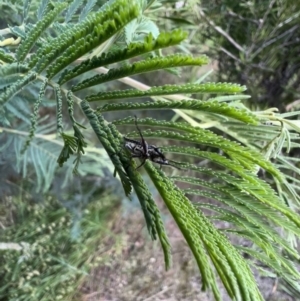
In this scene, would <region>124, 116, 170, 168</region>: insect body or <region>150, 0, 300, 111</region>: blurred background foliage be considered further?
<region>150, 0, 300, 111</region>: blurred background foliage

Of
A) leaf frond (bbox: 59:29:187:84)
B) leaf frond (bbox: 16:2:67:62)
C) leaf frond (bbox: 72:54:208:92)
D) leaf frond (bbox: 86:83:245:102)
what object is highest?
leaf frond (bbox: 16:2:67:62)

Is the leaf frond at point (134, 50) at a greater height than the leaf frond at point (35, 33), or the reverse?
the leaf frond at point (35, 33)

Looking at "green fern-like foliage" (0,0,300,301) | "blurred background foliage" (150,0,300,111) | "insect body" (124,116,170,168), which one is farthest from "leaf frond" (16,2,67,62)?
"blurred background foliage" (150,0,300,111)

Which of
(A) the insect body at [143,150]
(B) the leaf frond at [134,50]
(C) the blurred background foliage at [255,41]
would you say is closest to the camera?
(B) the leaf frond at [134,50]

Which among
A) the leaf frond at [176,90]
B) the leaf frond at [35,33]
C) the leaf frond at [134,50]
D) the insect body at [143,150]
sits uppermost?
the leaf frond at [35,33]

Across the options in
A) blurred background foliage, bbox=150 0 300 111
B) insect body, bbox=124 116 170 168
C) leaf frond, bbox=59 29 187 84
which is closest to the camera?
leaf frond, bbox=59 29 187 84

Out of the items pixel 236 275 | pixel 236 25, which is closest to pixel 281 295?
pixel 236 25

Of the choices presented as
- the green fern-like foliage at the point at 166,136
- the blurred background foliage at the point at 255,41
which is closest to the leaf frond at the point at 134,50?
the green fern-like foliage at the point at 166,136

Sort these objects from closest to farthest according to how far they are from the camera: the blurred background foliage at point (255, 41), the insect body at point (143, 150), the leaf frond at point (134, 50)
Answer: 1. the leaf frond at point (134, 50)
2. the insect body at point (143, 150)
3. the blurred background foliage at point (255, 41)

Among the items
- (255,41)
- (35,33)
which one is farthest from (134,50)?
(255,41)

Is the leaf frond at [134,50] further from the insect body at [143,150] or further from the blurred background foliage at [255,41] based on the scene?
the blurred background foliage at [255,41]

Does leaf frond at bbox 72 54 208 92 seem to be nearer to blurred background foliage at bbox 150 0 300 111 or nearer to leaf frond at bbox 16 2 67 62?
leaf frond at bbox 16 2 67 62

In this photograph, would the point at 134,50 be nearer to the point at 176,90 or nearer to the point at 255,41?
the point at 176,90
